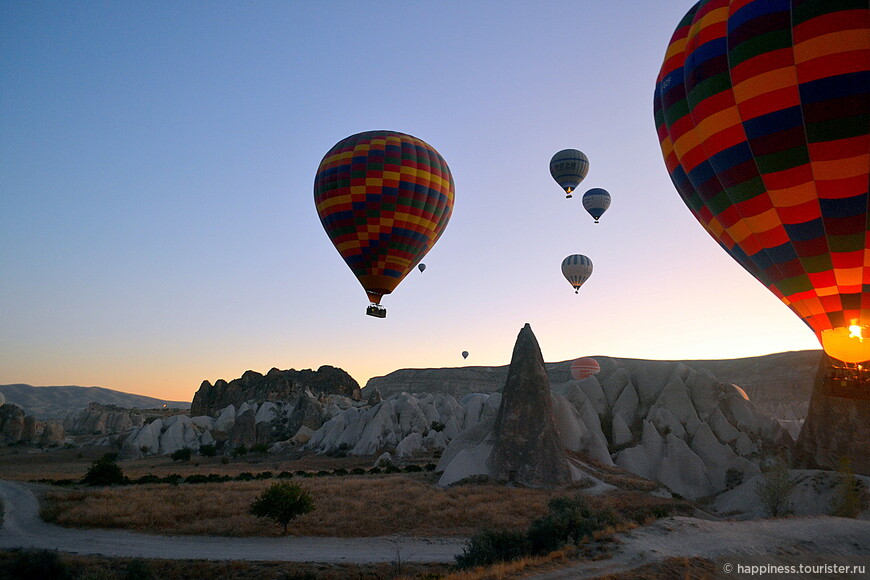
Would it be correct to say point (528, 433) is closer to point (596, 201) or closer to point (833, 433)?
point (833, 433)

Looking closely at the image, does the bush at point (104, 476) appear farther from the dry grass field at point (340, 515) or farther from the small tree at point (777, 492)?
the small tree at point (777, 492)

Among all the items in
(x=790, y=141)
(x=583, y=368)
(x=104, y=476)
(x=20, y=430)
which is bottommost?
(x=20, y=430)

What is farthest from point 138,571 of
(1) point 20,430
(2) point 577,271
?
(1) point 20,430

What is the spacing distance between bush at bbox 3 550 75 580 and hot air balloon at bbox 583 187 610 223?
154 ft

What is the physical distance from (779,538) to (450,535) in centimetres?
1092

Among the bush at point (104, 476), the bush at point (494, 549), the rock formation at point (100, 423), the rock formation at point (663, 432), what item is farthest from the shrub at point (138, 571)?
the rock formation at point (100, 423)

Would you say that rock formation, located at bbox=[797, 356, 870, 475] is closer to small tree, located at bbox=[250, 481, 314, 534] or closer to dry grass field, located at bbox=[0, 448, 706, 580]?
dry grass field, located at bbox=[0, 448, 706, 580]

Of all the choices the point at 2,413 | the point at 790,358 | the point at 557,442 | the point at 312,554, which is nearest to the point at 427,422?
the point at 557,442

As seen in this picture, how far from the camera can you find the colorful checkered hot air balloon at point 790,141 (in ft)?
45.7

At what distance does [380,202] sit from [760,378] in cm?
12416

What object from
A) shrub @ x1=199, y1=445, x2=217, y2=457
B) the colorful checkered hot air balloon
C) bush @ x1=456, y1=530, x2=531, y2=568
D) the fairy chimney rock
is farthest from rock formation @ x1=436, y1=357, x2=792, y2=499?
shrub @ x1=199, y1=445, x2=217, y2=457

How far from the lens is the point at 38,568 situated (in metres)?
12.8

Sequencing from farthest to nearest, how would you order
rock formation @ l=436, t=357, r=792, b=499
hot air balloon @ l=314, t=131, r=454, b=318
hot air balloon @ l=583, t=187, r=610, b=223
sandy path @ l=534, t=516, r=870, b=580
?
hot air balloon @ l=583, t=187, r=610, b=223 < rock formation @ l=436, t=357, r=792, b=499 < hot air balloon @ l=314, t=131, r=454, b=318 < sandy path @ l=534, t=516, r=870, b=580

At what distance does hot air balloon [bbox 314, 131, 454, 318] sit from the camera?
3039 centimetres
